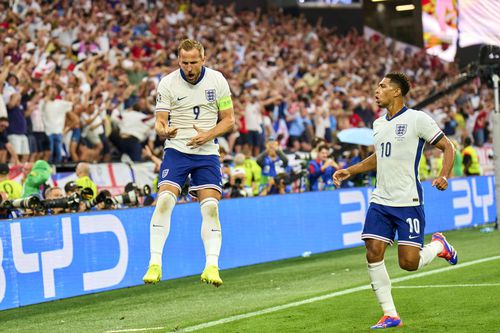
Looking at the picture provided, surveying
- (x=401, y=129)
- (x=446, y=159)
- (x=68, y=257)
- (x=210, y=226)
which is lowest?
(x=68, y=257)

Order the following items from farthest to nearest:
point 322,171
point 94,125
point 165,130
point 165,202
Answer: point 94,125 → point 322,171 → point 165,202 → point 165,130

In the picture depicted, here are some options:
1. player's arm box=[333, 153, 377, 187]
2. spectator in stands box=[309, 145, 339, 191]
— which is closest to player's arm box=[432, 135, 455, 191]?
player's arm box=[333, 153, 377, 187]

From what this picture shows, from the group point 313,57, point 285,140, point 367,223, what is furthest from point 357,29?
point 367,223

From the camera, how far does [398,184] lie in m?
9.14

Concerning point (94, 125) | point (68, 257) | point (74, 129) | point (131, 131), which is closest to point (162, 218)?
point (68, 257)

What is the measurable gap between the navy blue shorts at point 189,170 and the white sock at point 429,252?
82.0 inches

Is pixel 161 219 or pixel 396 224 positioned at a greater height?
pixel 161 219

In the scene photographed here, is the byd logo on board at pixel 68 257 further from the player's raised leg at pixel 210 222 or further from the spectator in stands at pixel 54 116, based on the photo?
the spectator in stands at pixel 54 116

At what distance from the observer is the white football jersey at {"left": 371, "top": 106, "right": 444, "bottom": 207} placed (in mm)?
9125

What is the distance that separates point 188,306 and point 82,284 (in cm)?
219

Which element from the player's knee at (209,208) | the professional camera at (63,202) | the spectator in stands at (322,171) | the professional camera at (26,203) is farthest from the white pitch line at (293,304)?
the spectator in stands at (322,171)

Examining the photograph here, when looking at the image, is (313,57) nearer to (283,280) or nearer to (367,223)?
(283,280)

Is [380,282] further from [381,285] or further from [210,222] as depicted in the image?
[210,222]

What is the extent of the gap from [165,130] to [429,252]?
2804mm
